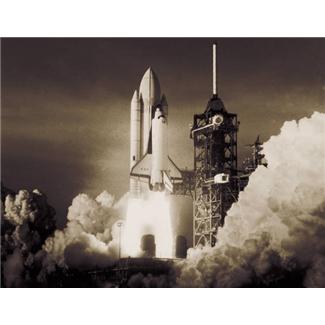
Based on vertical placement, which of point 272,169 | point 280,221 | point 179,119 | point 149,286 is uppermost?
point 179,119

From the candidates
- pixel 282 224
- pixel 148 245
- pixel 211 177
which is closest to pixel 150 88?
pixel 211 177

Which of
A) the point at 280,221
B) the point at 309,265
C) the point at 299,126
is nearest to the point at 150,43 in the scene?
the point at 299,126

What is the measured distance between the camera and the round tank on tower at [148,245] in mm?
24219

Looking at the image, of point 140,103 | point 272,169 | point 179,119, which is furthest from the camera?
point 140,103

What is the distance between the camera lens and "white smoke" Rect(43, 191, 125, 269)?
2267cm

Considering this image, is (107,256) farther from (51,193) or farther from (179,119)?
(179,119)

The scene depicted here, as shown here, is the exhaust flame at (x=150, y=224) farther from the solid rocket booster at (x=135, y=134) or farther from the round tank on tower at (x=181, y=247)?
the solid rocket booster at (x=135, y=134)

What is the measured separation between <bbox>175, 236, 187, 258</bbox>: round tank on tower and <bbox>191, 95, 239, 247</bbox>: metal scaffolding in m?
0.37

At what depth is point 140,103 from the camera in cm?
2594

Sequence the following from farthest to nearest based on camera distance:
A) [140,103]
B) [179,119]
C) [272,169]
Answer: [140,103]
[179,119]
[272,169]

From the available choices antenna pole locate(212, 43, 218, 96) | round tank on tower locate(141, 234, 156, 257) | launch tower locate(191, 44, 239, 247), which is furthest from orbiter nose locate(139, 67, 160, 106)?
round tank on tower locate(141, 234, 156, 257)

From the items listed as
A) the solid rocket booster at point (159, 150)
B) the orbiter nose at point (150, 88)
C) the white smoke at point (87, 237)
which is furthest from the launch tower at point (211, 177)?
the white smoke at point (87, 237)

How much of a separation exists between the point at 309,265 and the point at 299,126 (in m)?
4.20

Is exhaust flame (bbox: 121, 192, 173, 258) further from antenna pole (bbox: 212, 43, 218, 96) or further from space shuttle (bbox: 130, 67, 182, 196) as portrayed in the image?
antenna pole (bbox: 212, 43, 218, 96)
